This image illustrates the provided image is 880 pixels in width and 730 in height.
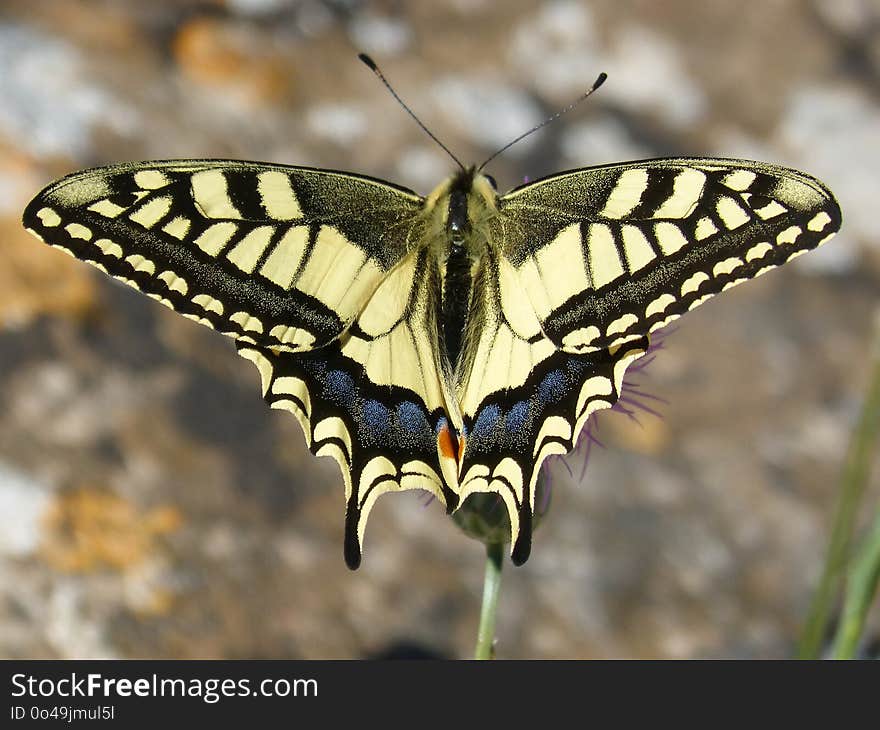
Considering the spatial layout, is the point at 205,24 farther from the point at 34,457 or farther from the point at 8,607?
the point at 8,607

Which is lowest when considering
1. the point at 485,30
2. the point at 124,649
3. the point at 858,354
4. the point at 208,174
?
the point at 124,649

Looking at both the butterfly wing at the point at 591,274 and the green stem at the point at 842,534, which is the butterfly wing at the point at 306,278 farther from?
the green stem at the point at 842,534

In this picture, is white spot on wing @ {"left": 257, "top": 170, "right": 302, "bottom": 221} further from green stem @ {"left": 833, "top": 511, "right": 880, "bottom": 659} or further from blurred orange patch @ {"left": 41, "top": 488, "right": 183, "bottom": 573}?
green stem @ {"left": 833, "top": 511, "right": 880, "bottom": 659}

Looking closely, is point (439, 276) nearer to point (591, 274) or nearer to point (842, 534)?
point (591, 274)

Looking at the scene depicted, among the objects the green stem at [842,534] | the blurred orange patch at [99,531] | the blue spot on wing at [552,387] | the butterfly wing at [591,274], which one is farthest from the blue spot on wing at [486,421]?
the blurred orange patch at [99,531]

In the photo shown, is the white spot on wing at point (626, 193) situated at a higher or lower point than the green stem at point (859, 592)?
higher

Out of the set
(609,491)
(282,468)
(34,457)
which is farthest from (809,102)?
(34,457)
